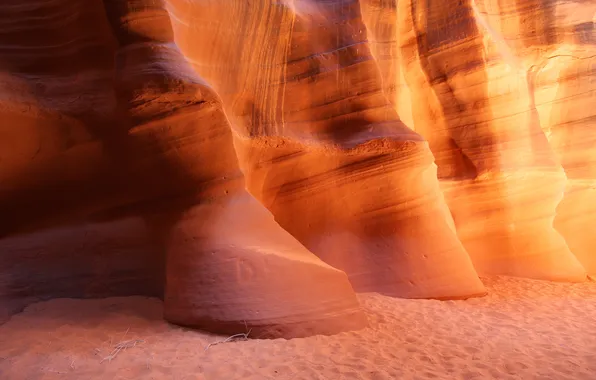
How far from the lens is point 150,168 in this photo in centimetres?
431

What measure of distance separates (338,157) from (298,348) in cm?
283

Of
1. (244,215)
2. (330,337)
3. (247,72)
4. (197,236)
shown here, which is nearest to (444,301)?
(330,337)

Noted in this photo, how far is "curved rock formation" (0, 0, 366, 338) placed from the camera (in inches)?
150

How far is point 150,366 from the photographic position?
2.83 metres

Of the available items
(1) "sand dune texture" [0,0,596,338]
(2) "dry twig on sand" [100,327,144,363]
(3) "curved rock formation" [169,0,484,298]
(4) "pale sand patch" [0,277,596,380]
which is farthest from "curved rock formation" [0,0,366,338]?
(3) "curved rock formation" [169,0,484,298]

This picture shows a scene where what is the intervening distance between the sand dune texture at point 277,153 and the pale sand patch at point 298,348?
285 millimetres

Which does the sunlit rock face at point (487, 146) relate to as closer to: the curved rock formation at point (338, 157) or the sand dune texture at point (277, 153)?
the sand dune texture at point (277, 153)

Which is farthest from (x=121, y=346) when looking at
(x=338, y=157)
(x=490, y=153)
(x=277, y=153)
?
(x=490, y=153)

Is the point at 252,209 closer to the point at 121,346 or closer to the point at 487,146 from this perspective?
the point at 121,346

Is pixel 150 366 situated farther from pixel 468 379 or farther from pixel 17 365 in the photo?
pixel 468 379

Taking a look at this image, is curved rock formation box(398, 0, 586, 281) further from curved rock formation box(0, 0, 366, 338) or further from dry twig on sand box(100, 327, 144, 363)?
dry twig on sand box(100, 327, 144, 363)

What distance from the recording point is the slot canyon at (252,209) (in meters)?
3.39

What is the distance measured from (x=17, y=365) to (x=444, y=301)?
4.36 meters

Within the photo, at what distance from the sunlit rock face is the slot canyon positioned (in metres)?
0.04
